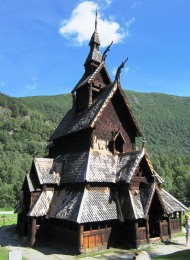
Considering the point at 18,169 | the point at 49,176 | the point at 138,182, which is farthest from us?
the point at 18,169

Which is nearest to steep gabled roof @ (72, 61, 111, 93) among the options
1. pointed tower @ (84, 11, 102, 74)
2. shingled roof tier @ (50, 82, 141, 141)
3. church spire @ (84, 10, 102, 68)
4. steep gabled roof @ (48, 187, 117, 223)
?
pointed tower @ (84, 11, 102, 74)

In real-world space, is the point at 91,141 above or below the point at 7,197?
above

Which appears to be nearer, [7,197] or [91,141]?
[91,141]

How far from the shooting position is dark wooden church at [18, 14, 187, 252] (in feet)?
69.1

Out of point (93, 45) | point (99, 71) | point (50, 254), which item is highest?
point (93, 45)

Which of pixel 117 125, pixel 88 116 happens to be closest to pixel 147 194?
pixel 117 125

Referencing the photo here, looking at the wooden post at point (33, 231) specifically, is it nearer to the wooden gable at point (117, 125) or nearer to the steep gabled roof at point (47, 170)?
the steep gabled roof at point (47, 170)

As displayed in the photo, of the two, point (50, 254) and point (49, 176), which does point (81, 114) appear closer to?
point (49, 176)

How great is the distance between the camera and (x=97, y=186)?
73.3 feet

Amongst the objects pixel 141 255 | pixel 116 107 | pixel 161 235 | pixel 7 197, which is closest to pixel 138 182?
pixel 161 235

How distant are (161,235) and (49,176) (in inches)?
389

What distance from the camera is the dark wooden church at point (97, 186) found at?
21062 millimetres

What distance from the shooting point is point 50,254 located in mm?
20328

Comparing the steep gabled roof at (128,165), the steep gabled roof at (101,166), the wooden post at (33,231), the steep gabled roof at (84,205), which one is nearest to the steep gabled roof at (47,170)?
the steep gabled roof at (84,205)
